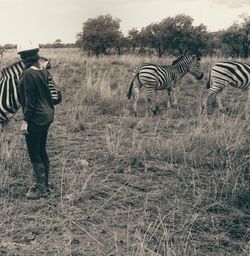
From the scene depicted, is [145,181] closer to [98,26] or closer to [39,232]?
[39,232]

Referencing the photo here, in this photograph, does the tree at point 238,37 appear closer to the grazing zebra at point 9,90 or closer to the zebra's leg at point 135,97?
the zebra's leg at point 135,97

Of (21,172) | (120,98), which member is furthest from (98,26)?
(21,172)

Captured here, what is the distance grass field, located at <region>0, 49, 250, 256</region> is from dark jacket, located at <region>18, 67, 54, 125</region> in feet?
2.59

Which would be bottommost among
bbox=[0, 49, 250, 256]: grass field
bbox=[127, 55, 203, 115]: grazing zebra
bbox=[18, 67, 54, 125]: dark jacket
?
bbox=[0, 49, 250, 256]: grass field

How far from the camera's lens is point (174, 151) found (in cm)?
610

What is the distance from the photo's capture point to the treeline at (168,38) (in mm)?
29391

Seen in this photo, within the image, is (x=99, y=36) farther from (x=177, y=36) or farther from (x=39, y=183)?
(x=39, y=183)

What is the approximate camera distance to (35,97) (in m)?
4.53

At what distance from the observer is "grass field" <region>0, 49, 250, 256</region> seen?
369cm

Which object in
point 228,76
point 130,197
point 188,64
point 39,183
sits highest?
point 188,64

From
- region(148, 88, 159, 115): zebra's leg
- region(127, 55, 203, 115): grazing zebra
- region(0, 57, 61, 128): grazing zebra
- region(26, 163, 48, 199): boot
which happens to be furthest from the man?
region(148, 88, 159, 115): zebra's leg

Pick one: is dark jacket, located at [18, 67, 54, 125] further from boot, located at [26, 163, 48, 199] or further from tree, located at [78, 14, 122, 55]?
tree, located at [78, 14, 122, 55]

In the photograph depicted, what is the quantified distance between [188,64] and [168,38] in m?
18.9

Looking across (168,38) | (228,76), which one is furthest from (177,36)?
(228,76)
